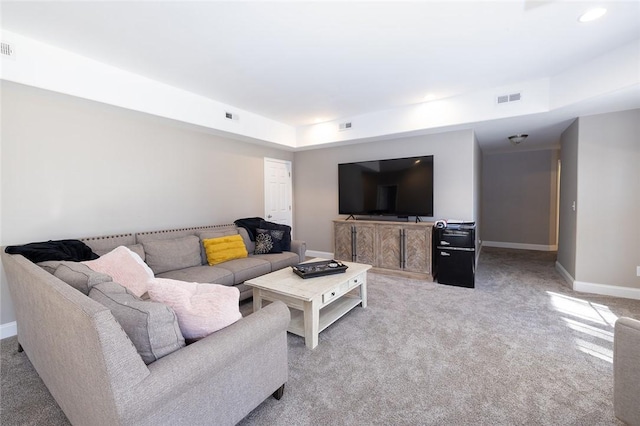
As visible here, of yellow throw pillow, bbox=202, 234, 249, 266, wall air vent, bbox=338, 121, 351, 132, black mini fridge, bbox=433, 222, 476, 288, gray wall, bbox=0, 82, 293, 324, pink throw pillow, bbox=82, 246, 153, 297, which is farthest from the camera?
wall air vent, bbox=338, 121, 351, 132

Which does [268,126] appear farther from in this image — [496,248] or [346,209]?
[496,248]

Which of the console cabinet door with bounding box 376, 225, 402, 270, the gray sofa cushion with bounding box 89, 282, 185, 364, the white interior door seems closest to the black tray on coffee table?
the gray sofa cushion with bounding box 89, 282, 185, 364

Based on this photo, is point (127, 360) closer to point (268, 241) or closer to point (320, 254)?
point (268, 241)

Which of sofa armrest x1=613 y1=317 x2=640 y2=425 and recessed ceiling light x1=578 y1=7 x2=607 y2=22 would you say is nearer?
sofa armrest x1=613 y1=317 x2=640 y2=425

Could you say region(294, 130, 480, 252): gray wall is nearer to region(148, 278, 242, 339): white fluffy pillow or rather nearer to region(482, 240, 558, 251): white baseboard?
region(482, 240, 558, 251): white baseboard

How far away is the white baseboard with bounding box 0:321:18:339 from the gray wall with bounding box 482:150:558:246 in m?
8.58

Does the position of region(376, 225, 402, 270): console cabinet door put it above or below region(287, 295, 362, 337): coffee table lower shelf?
above

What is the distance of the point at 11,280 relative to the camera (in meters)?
2.18

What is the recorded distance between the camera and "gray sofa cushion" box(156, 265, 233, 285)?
2945 millimetres

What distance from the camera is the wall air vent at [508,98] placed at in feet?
11.9

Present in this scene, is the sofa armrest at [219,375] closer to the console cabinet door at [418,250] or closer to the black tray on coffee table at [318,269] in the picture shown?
the black tray on coffee table at [318,269]

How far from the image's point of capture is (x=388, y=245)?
460cm

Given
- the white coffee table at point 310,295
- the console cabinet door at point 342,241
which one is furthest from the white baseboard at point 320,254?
the white coffee table at point 310,295

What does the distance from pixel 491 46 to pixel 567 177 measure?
2.93 metres
